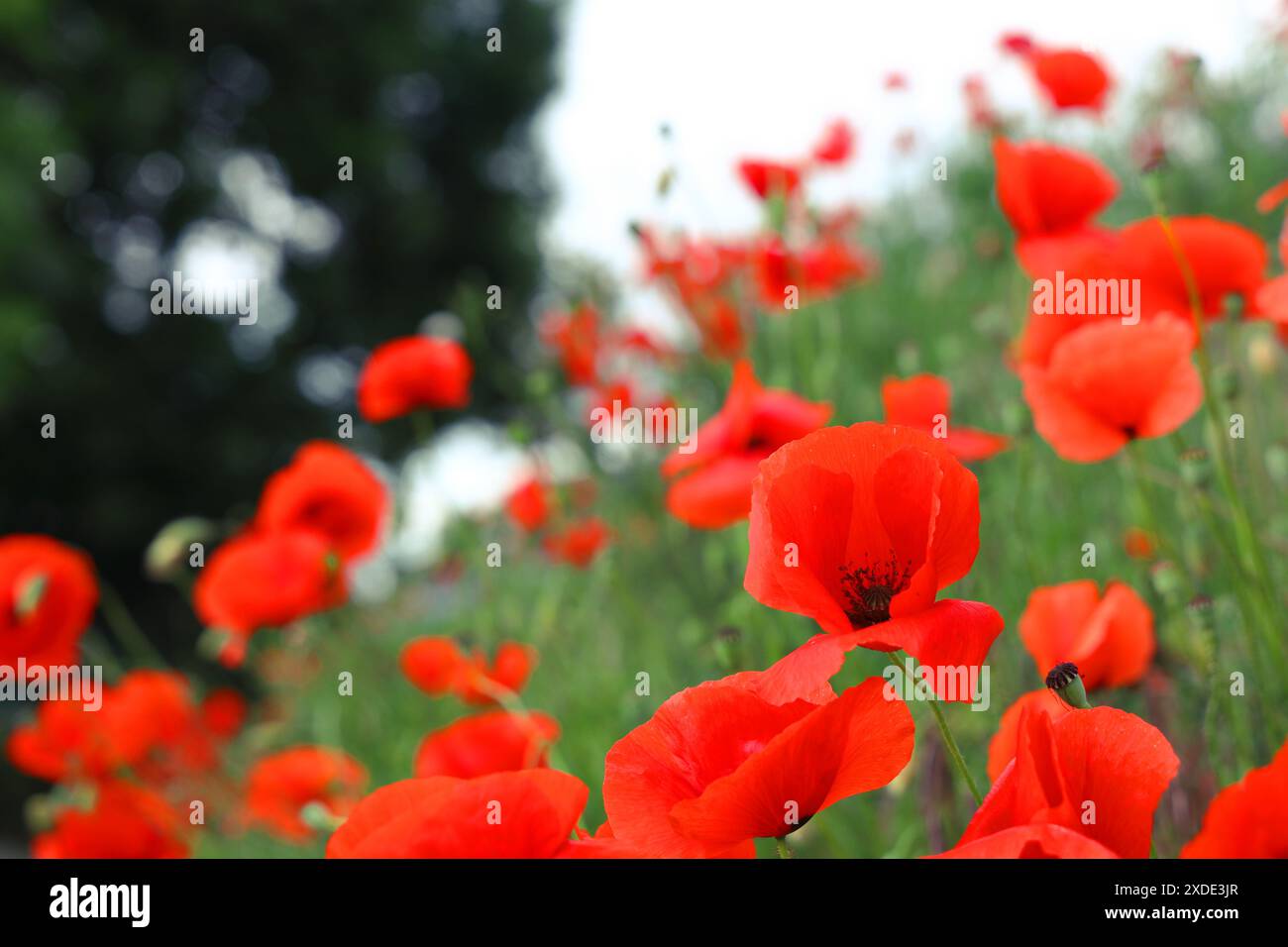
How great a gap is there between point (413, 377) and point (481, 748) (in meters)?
1.03

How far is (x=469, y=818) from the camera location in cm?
48

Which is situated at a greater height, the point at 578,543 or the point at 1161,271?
the point at 1161,271

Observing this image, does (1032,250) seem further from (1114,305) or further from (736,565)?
(736,565)

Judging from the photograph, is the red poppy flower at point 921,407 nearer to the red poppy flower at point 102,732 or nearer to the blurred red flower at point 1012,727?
the blurred red flower at point 1012,727

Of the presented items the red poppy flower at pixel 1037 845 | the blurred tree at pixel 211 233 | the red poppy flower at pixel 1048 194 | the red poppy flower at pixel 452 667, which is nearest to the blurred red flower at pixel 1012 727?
the red poppy flower at pixel 1037 845

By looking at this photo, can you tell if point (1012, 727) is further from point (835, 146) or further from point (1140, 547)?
point (835, 146)

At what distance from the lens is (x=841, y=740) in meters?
0.52

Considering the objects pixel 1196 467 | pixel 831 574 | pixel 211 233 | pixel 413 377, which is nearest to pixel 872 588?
pixel 831 574

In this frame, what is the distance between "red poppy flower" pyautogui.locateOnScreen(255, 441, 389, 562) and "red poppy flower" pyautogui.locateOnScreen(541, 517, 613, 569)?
1.40 ft

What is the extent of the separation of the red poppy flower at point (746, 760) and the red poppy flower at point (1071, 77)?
4.24ft

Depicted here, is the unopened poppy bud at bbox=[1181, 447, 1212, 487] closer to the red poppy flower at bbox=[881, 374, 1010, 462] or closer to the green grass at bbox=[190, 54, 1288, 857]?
the green grass at bbox=[190, 54, 1288, 857]

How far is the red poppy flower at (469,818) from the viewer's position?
0.47 m

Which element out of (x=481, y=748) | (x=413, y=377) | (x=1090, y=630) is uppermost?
(x=413, y=377)

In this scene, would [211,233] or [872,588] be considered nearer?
[872,588]
